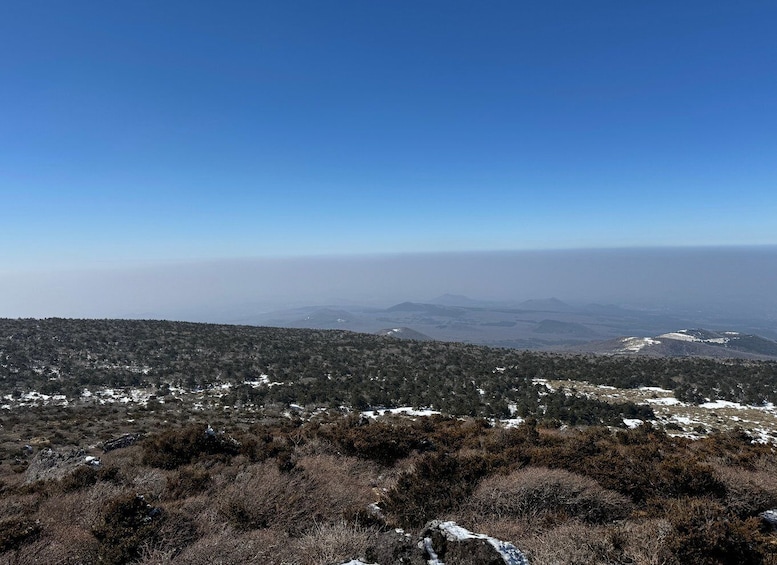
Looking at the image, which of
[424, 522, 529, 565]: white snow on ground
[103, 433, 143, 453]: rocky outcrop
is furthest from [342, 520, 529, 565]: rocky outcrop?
[103, 433, 143, 453]: rocky outcrop

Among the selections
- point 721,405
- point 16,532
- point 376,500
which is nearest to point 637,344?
point 721,405

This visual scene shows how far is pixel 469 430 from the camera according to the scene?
13094 mm

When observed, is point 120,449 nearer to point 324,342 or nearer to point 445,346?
point 324,342

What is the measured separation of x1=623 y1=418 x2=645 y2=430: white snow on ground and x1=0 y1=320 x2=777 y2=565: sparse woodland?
520 mm

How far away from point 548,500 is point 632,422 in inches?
565

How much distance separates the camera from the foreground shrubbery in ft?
16.5

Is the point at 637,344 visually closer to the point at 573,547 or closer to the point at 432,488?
the point at 432,488

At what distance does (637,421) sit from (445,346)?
2343 centimetres

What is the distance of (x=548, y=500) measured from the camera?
22.0ft

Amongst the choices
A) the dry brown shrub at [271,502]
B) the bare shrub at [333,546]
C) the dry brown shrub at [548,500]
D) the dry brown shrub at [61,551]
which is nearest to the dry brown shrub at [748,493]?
the dry brown shrub at [548,500]

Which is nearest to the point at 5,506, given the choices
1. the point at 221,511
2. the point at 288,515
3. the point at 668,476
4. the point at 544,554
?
the point at 221,511

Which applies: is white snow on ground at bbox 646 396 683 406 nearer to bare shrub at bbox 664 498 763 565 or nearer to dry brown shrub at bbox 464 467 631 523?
dry brown shrub at bbox 464 467 631 523

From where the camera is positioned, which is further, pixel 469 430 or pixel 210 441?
pixel 469 430

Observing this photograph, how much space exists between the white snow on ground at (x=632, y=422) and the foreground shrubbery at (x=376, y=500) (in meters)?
5.82
